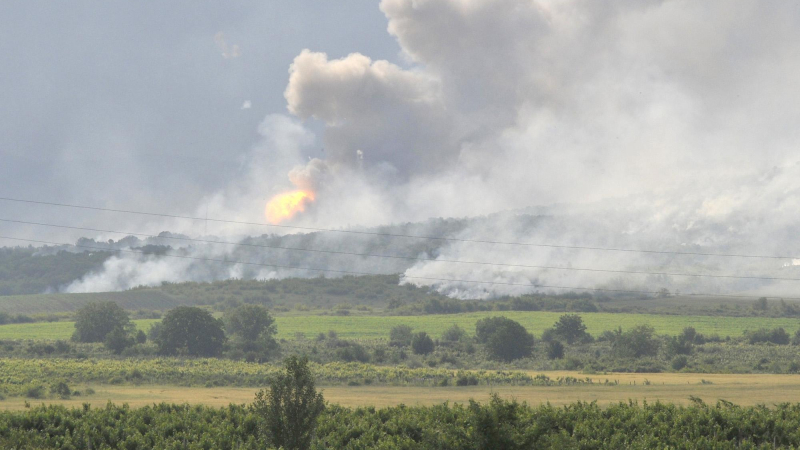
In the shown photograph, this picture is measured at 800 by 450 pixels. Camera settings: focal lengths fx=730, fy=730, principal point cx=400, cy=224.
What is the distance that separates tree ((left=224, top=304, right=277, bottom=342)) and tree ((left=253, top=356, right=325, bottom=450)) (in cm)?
11650

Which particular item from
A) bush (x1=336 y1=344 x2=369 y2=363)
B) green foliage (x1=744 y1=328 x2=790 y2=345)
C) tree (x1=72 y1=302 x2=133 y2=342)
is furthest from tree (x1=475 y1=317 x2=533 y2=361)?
tree (x1=72 y1=302 x2=133 y2=342)

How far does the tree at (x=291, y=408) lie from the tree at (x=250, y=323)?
382 feet

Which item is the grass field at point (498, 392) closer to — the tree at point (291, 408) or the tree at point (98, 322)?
the tree at point (291, 408)

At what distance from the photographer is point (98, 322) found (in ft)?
506

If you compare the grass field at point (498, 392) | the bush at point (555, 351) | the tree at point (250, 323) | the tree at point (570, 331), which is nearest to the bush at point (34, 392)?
the grass field at point (498, 392)

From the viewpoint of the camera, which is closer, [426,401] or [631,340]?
[426,401]

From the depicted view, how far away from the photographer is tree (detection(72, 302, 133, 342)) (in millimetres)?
153125

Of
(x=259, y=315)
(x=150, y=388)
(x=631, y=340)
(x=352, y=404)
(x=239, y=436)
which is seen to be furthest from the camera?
(x=259, y=315)

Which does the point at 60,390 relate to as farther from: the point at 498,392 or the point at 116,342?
the point at 116,342

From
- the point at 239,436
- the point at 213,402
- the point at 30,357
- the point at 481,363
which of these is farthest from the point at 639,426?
the point at 30,357

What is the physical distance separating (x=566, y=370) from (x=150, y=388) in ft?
217

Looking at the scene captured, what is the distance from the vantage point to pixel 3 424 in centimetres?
5256

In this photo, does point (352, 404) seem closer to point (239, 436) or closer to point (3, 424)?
point (239, 436)

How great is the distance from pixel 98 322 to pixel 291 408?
131 m
